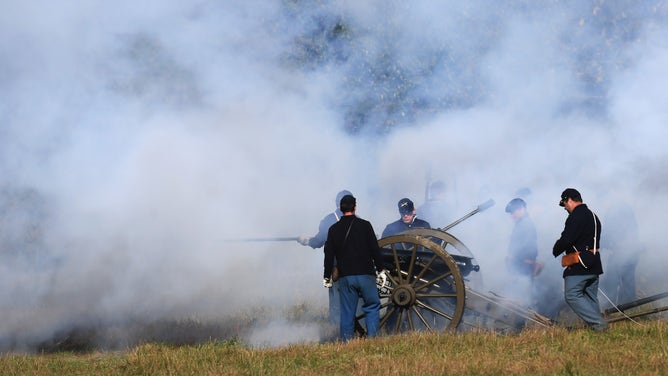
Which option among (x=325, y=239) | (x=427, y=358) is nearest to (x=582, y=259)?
(x=427, y=358)

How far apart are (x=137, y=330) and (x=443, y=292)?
3.66m

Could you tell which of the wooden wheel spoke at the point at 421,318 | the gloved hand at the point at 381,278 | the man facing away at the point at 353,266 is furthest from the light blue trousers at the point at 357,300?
the wooden wheel spoke at the point at 421,318

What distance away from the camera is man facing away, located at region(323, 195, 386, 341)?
8867 mm

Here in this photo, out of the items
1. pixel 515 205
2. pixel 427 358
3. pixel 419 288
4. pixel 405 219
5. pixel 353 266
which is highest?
pixel 515 205

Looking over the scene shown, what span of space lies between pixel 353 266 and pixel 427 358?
6.00 ft

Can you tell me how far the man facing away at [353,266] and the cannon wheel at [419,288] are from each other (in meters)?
0.28

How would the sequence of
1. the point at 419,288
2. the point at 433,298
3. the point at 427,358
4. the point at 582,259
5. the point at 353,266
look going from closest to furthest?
the point at 427,358
the point at 582,259
the point at 353,266
the point at 419,288
the point at 433,298

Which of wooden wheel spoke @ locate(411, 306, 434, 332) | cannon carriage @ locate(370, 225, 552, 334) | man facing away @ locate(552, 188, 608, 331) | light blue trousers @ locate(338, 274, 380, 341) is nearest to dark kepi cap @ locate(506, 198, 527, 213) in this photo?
cannon carriage @ locate(370, 225, 552, 334)

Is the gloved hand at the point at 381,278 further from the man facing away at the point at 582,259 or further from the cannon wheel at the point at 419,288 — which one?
→ the man facing away at the point at 582,259

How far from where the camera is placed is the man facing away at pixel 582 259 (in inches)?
333

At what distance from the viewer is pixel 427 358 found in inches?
284

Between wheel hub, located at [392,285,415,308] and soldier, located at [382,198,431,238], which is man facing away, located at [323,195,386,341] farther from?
soldier, located at [382,198,431,238]

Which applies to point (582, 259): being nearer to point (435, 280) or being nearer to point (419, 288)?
point (435, 280)

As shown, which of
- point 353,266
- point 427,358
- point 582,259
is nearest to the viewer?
point 427,358
